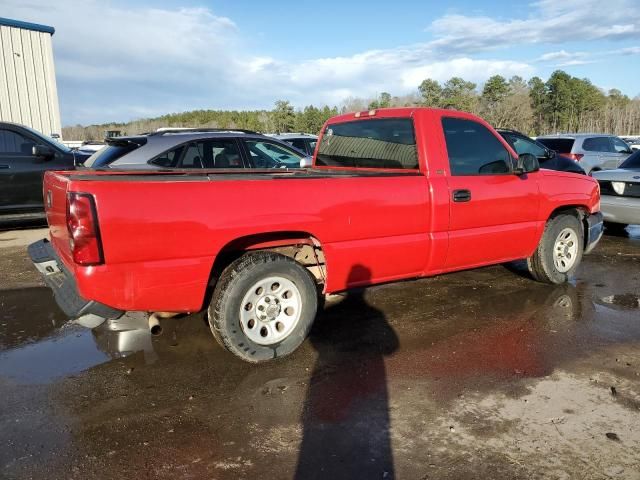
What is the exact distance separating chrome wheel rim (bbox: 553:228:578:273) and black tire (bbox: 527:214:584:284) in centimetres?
3

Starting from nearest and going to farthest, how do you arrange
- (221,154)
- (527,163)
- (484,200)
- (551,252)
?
(484,200) → (527,163) → (551,252) → (221,154)

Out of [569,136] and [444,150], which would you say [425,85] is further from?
[444,150]

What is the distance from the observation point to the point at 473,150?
489cm

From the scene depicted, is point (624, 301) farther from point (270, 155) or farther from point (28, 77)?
point (28, 77)

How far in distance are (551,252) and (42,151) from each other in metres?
8.17

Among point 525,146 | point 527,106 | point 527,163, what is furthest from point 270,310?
point 527,106

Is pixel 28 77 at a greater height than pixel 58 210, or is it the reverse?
pixel 28 77

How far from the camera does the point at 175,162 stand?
689 centimetres

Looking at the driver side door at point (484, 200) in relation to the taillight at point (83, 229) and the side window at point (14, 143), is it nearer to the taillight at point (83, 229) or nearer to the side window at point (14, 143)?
the taillight at point (83, 229)

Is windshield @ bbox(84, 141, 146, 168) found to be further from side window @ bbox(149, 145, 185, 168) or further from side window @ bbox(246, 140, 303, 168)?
side window @ bbox(246, 140, 303, 168)

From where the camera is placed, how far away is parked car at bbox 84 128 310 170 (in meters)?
6.73

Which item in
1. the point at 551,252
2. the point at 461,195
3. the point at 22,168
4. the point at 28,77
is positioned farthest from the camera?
the point at 28,77

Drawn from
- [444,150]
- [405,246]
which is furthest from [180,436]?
[444,150]

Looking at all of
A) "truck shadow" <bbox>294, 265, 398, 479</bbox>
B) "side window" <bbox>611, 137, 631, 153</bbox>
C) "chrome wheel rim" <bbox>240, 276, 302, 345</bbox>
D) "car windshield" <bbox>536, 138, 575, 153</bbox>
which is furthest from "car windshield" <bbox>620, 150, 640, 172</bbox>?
"chrome wheel rim" <bbox>240, 276, 302, 345</bbox>
